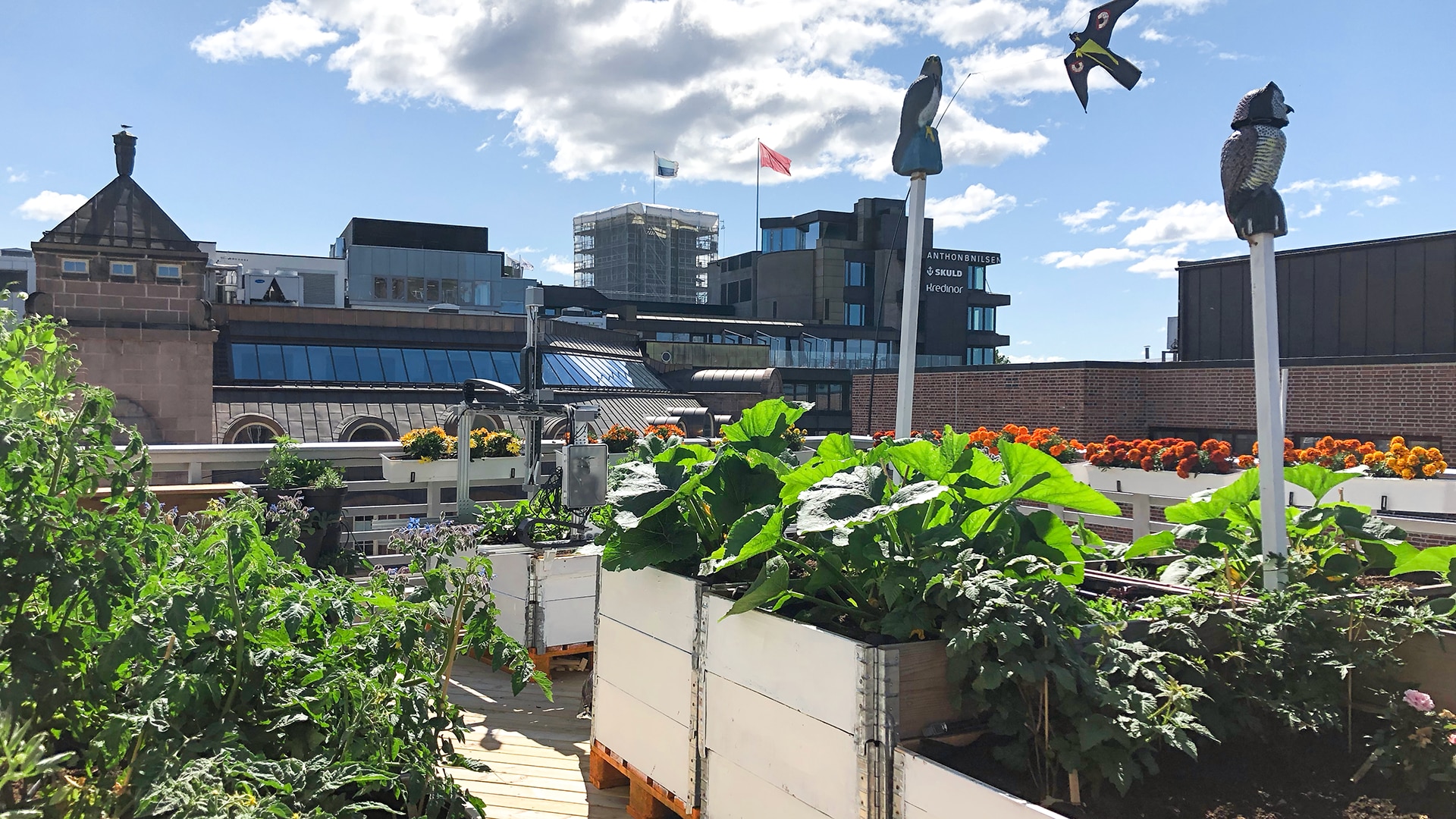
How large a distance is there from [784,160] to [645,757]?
45899 millimetres

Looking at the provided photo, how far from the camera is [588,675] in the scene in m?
6.00

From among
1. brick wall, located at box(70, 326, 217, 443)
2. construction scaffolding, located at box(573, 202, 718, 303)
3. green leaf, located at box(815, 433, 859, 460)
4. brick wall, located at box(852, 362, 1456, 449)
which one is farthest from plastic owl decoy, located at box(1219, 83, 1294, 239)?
construction scaffolding, located at box(573, 202, 718, 303)

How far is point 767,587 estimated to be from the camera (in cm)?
297

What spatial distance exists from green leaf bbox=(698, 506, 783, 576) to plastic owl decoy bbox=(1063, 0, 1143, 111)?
2621 mm

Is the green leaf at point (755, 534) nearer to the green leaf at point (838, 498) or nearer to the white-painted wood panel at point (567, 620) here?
the green leaf at point (838, 498)

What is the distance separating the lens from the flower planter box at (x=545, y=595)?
5914 millimetres

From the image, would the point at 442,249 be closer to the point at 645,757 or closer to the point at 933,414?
the point at 933,414

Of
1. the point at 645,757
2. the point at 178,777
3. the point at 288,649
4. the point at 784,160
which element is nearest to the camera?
the point at 178,777

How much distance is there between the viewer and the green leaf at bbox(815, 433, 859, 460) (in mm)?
3338

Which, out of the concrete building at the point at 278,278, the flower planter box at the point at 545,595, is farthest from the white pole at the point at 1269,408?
the concrete building at the point at 278,278

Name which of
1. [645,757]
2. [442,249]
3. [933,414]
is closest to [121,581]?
[645,757]

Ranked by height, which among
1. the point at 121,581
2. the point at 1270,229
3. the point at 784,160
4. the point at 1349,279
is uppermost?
the point at 784,160

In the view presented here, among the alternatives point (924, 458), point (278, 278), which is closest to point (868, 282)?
point (278, 278)

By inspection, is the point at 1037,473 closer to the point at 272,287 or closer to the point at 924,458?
the point at 924,458
